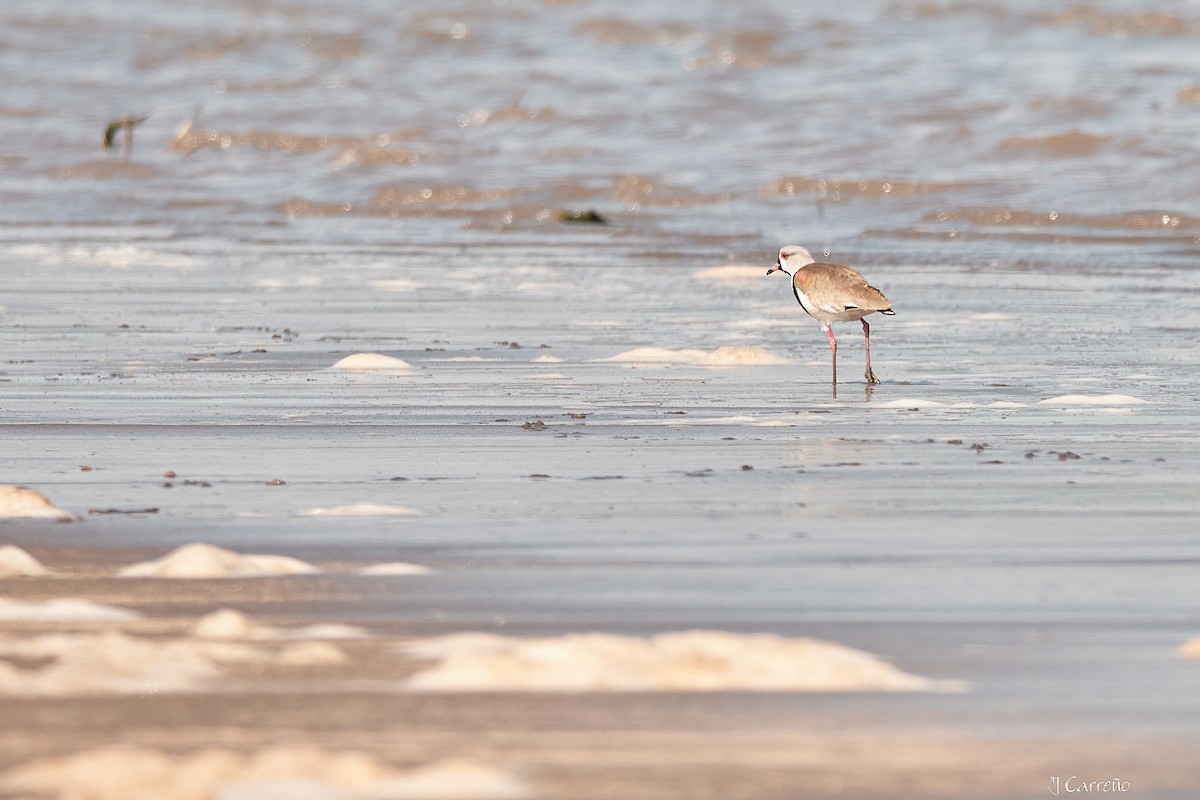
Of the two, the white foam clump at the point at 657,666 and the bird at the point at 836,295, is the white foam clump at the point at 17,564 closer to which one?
the white foam clump at the point at 657,666

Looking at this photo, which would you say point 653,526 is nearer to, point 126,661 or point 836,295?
point 126,661

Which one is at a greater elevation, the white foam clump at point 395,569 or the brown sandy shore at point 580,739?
the white foam clump at point 395,569

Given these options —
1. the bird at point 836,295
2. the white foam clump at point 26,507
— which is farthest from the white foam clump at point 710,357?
the white foam clump at point 26,507

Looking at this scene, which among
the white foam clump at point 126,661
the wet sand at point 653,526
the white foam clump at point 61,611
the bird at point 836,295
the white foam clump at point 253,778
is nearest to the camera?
the white foam clump at point 253,778

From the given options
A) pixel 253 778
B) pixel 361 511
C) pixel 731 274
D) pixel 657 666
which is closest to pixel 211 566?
pixel 361 511

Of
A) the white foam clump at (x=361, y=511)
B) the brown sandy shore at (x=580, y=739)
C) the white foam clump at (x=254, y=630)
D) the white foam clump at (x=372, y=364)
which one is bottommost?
the brown sandy shore at (x=580, y=739)

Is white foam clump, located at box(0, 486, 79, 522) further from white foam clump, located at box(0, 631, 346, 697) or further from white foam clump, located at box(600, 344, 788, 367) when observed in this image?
white foam clump, located at box(600, 344, 788, 367)

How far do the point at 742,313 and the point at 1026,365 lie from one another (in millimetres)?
2188

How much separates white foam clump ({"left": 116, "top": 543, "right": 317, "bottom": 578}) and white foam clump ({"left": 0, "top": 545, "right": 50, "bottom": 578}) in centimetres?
19

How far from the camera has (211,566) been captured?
4484 mm

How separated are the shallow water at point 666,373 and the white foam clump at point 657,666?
0.31 feet

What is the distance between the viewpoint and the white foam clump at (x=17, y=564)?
14.7 feet

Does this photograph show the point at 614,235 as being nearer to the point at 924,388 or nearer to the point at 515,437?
the point at 924,388

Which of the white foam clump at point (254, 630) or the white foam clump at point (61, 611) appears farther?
the white foam clump at point (61, 611)
